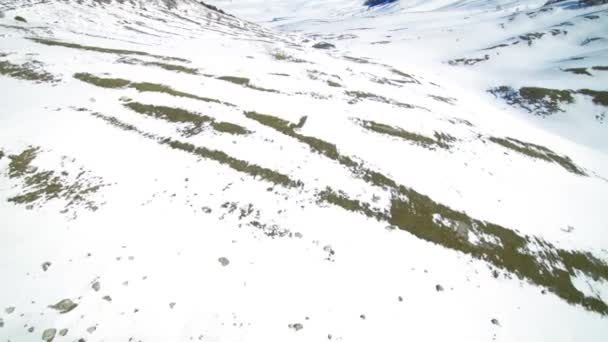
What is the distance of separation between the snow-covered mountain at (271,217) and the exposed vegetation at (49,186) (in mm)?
98

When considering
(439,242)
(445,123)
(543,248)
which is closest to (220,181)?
(439,242)

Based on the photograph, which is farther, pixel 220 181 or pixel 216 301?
pixel 220 181

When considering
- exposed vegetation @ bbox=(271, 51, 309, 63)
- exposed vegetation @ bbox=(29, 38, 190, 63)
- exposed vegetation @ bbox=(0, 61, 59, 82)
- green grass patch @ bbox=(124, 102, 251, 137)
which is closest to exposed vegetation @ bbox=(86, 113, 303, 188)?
green grass patch @ bbox=(124, 102, 251, 137)

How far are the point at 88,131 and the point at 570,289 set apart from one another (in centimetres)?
3302

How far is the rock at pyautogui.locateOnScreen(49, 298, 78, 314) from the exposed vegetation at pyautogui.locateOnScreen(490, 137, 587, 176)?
36.7 m

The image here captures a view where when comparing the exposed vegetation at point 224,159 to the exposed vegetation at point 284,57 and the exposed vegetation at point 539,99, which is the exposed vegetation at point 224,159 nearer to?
the exposed vegetation at point 284,57

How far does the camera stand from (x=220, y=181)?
16.5 metres

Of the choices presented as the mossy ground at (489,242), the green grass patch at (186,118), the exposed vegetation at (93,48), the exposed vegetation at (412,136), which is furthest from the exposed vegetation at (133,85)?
the mossy ground at (489,242)

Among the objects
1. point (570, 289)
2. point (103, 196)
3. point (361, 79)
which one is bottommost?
point (570, 289)

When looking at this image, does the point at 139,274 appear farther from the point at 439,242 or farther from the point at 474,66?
the point at 474,66

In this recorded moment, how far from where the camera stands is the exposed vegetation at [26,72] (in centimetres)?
2671

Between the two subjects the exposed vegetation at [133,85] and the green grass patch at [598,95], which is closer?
the exposed vegetation at [133,85]

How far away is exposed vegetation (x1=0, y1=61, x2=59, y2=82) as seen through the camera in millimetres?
26706

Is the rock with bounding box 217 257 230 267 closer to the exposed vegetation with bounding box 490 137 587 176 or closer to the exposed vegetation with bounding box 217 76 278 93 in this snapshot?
the exposed vegetation with bounding box 217 76 278 93
